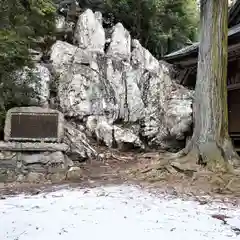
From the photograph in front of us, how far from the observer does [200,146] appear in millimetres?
7051

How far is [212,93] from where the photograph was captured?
718 centimetres

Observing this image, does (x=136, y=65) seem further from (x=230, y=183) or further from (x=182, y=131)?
(x=230, y=183)

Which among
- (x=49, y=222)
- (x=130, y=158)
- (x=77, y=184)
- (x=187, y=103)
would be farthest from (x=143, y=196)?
(x=187, y=103)

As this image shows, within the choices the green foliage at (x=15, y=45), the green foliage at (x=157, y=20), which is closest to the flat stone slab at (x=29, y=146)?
the green foliage at (x=15, y=45)

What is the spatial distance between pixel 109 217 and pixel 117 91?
24.7ft

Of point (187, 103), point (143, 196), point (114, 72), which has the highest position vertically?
point (114, 72)

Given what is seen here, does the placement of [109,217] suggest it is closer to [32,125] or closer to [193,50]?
[32,125]

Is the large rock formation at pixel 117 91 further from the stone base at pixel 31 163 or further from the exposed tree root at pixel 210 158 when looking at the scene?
the exposed tree root at pixel 210 158

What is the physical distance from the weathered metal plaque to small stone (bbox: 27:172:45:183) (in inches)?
32.5

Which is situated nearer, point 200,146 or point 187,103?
point 200,146

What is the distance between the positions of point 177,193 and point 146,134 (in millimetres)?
5726

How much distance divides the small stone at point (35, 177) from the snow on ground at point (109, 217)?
1266 mm

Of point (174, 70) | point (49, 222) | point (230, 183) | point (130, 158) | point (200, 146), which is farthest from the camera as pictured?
point (174, 70)

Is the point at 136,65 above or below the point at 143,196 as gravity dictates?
above
